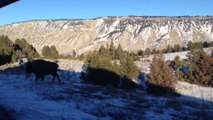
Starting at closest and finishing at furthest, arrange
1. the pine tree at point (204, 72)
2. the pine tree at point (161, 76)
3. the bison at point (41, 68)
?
the bison at point (41, 68) < the pine tree at point (161, 76) < the pine tree at point (204, 72)

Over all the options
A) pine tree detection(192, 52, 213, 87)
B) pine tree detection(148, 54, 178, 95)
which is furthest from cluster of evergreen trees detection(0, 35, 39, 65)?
pine tree detection(192, 52, 213, 87)

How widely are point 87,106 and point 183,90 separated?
144ft

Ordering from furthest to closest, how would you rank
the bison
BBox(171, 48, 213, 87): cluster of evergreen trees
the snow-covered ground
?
BBox(171, 48, 213, 87): cluster of evergreen trees → the bison → the snow-covered ground

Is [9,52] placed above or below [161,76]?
above

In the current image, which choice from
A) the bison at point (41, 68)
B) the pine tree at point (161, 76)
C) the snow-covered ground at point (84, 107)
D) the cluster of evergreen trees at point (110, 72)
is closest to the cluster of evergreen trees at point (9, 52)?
the cluster of evergreen trees at point (110, 72)

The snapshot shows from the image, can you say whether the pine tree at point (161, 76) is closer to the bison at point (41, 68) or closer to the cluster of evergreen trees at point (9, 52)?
the cluster of evergreen trees at point (9, 52)

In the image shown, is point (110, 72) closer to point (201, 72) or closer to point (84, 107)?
point (201, 72)

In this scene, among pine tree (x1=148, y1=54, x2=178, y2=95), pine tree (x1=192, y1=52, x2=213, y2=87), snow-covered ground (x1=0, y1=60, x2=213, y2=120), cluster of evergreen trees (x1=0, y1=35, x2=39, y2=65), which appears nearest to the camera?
snow-covered ground (x1=0, y1=60, x2=213, y2=120)

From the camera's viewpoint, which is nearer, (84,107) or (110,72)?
(84,107)

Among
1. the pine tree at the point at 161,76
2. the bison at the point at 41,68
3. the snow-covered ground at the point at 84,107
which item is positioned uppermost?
the bison at the point at 41,68

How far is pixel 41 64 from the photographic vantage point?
25.9 metres

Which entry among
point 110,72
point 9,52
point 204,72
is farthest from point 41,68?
point 9,52

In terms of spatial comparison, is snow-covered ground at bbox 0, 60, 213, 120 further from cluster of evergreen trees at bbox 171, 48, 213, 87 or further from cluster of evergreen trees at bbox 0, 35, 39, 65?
cluster of evergreen trees at bbox 0, 35, 39, 65

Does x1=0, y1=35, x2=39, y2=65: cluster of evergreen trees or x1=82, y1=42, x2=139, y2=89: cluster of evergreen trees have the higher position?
x1=0, y1=35, x2=39, y2=65: cluster of evergreen trees
